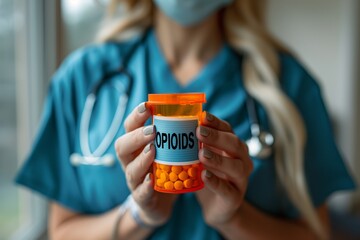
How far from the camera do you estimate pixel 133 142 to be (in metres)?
0.43

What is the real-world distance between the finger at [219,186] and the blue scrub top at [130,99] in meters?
0.16

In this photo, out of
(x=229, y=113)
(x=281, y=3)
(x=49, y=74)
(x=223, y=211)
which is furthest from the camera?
(x=281, y=3)

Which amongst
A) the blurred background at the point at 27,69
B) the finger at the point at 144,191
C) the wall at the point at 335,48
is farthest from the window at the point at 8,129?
the wall at the point at 335,48

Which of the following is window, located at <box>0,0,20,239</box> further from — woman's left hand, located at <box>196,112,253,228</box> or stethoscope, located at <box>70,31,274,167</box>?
woman's left hand, located at <box>196,112,253,228</box>

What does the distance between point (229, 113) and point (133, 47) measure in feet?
0.80

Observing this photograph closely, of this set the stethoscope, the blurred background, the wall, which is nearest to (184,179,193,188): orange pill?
the stethoscope

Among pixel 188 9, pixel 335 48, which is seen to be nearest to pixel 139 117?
pixel 188 9

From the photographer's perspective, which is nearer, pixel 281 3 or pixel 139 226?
pixel 139 226

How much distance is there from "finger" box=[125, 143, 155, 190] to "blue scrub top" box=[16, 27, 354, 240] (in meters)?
0.14

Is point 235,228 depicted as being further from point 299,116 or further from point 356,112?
point 356,112

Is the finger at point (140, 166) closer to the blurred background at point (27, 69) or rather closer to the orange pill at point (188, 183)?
the orange pill at point (188, 183)

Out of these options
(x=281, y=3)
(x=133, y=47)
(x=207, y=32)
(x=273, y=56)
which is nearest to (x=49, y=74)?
(x=133, y=47)

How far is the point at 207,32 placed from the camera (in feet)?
2.43

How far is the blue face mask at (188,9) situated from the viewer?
63 centimetres
